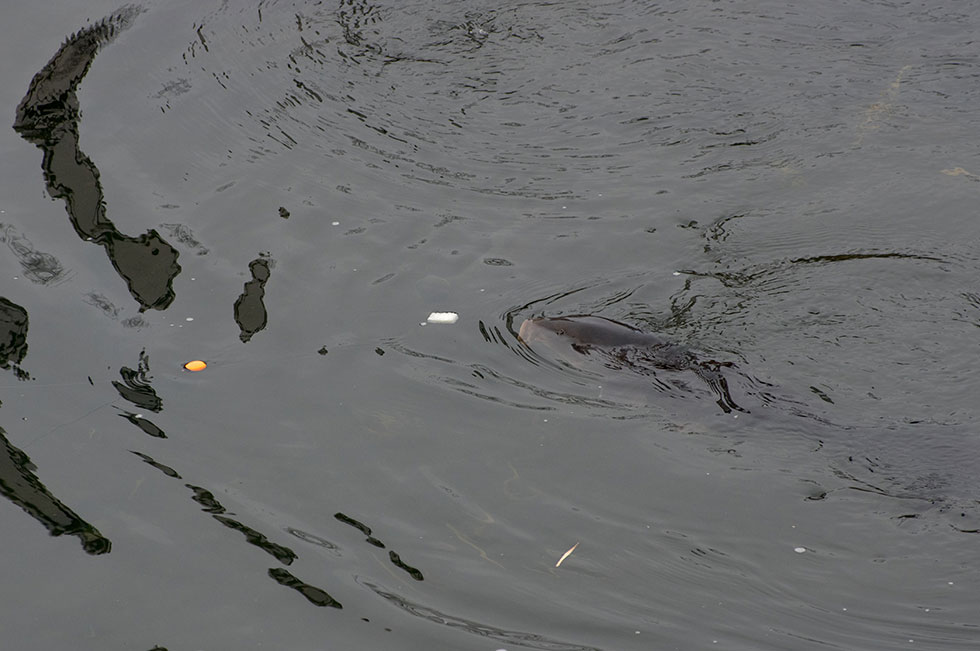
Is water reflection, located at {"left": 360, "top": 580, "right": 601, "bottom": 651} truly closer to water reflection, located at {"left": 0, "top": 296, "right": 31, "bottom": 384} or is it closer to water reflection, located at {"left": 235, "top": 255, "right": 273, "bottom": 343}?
water reflection, located at {"left": 235, "top": 255, "right": 273, "bottom": 343}

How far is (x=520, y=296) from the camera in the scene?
5945 millimetres

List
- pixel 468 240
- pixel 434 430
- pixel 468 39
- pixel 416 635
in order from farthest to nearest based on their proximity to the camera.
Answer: pixel 468 39
pixel 468 240
pixel 434 430
pixel 416 635

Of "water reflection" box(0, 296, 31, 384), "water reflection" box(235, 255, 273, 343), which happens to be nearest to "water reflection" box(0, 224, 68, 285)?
"water reflection" box(0, 296, 31, 384)

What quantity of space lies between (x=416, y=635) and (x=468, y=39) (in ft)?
18.1

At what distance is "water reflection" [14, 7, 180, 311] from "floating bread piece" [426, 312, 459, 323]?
147cm

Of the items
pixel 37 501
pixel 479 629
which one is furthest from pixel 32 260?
pixel 479 629

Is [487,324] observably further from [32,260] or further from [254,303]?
[32,260]

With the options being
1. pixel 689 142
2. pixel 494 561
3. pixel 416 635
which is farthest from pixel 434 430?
pixel 689 142

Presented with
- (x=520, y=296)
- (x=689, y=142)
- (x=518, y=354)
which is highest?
(x=689, y=142)

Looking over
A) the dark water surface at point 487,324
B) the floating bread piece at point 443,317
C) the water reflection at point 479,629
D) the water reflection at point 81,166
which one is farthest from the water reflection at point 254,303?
the water reflection at point 479,629

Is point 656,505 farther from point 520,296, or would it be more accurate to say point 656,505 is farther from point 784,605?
A: point 520,296

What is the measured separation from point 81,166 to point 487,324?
3.18 m

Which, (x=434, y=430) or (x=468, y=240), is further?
(x=468, y=240)

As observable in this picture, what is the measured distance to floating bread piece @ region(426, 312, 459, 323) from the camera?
18.9ft
